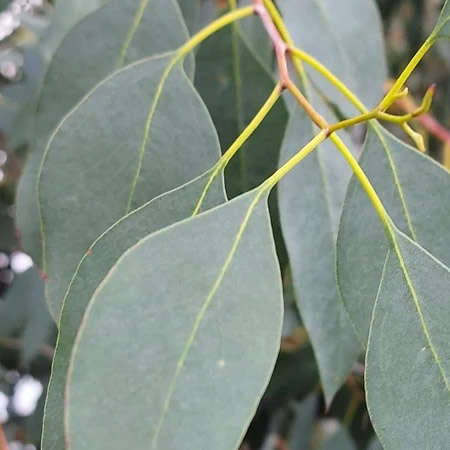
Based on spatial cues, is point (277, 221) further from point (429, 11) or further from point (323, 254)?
point (429, 11)

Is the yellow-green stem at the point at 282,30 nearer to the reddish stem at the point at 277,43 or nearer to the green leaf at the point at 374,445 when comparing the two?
the reddish stem at the point at 277,43

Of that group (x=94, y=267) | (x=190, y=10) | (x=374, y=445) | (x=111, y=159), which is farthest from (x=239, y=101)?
(x=374, y=445)

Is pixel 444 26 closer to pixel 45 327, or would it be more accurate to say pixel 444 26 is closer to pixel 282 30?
pixel 282 30

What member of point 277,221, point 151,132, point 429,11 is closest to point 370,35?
point 277,221

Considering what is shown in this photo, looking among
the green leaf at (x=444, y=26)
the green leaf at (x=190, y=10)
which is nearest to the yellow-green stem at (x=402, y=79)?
the green leaf at (x=444, y=26)

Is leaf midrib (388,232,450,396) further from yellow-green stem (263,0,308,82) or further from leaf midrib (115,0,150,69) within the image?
leaf midrib (115,0,150,69)

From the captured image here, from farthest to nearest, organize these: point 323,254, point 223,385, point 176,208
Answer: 1. point 323,254
2. point 176,208
3. point 223,385
